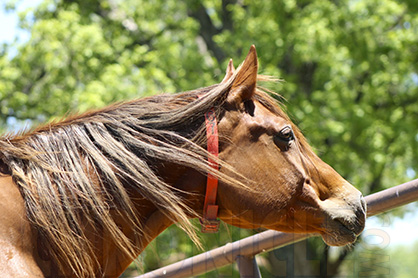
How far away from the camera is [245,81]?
262 centimetres

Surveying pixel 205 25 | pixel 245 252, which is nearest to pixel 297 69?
pixel 205 25

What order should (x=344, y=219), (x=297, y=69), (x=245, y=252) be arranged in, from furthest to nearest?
(x=297, y=69) < (x=245, y=252) < (x=344, y=219)

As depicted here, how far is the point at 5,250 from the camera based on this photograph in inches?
78.8

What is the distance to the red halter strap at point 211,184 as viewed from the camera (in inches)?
96.0

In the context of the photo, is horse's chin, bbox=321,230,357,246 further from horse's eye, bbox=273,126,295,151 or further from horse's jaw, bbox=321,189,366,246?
horse's eye, bbox=273,126,295,151

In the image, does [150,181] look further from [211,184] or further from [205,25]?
[205,25]

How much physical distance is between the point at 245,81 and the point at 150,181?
2.45ft

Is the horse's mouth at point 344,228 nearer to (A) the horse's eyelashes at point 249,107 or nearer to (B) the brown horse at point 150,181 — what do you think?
(B) the brown horse at point 150,181

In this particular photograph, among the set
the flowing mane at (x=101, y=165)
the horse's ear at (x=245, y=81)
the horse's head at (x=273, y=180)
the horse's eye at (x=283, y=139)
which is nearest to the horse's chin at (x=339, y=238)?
the horse's head at (x=273, y=180)

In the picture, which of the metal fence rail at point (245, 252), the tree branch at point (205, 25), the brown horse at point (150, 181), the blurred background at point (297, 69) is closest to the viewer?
the brown horse at point (150, 181)

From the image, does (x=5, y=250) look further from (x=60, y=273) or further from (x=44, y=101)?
(x=44, y=101)

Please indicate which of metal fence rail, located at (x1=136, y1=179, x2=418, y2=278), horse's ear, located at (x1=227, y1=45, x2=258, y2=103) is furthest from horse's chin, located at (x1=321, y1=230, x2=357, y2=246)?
horse's ear, located at (x1=227, y1=45, x2=258, y2=103)

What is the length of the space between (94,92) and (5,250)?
27.7 feet

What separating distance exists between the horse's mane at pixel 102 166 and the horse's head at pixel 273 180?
0.34ft
